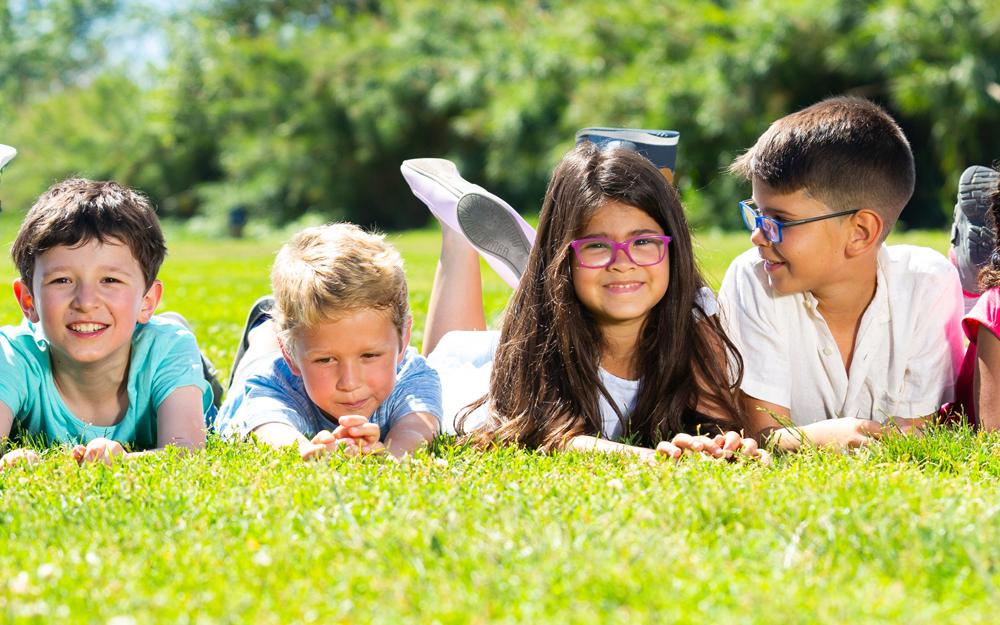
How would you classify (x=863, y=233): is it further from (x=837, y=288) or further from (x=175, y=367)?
(x=175, y=367)

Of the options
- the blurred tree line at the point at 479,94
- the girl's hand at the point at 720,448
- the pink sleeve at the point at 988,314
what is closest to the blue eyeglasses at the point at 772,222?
the pink sleeve at the point at 988,314

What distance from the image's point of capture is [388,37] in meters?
25.5

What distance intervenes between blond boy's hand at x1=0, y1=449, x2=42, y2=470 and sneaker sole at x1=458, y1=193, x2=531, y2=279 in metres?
2.41

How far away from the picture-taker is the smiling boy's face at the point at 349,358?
4.29 meters

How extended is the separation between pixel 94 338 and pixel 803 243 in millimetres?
2663

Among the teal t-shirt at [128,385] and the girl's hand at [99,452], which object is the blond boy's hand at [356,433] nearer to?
the girl's hand at [99,452]

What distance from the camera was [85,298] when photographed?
14.1 ft

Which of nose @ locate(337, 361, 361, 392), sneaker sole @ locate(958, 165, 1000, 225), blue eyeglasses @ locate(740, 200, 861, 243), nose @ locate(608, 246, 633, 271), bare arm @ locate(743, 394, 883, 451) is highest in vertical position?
sneaker sole @ locate(958, 165, 1000, 225)

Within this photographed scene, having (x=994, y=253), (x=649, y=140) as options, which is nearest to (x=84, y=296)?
(x=649, y=140)

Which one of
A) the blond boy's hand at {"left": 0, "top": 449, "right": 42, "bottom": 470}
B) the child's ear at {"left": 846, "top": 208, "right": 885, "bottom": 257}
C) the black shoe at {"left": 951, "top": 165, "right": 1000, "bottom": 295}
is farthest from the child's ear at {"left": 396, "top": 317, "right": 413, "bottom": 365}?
the black shoe at {"left": 951, "top": 165, "right": 1000, "bottom": 295}

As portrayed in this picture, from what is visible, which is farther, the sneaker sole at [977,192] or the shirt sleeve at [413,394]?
the sneaker sole at [977,192]

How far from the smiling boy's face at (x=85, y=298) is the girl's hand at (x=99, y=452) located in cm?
51

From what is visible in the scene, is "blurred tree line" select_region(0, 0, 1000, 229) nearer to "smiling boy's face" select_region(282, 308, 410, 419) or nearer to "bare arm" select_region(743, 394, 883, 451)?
"bare arm" select_region(743, 394, 883, 451)

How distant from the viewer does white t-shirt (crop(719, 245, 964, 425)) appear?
4660 millimetres
